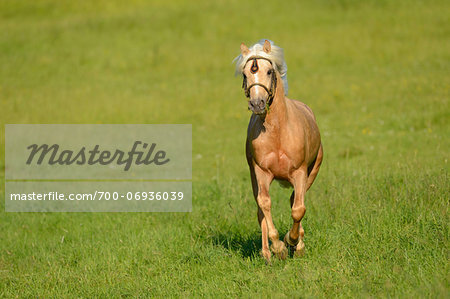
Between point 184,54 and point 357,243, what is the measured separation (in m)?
24.9

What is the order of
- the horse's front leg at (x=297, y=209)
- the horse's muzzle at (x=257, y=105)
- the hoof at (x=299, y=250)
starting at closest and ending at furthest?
the horse's muzzle at (x=257, y=105)
the horse's front leg at (x=297, y=209)
the hoof at (x=299, y=250)

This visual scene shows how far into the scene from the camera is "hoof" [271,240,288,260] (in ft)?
26.1

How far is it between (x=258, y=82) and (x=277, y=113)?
0.72m

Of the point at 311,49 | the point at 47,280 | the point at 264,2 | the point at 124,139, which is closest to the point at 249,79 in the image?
the point at 47,280

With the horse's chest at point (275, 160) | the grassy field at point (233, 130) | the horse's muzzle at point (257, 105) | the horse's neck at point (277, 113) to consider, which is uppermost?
the horse's muzzle at point (257, 105)

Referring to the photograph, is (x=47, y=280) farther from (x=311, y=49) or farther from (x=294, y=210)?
(x=311, y=49)

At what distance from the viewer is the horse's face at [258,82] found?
7.23 m

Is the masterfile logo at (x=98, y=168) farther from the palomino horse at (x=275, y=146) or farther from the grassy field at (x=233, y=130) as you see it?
the palomino horse at (x=275, y=146)

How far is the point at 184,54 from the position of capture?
105 feet

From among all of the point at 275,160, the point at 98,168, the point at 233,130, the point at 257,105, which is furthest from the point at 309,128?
the point at 233,130

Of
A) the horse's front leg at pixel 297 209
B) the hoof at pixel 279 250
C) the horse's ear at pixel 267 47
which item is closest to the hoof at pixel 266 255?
the hoof at pixel 279 250

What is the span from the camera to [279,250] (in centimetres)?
798

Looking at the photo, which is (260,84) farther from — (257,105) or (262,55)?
(262,55)

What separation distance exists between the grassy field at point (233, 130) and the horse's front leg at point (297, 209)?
262mm
